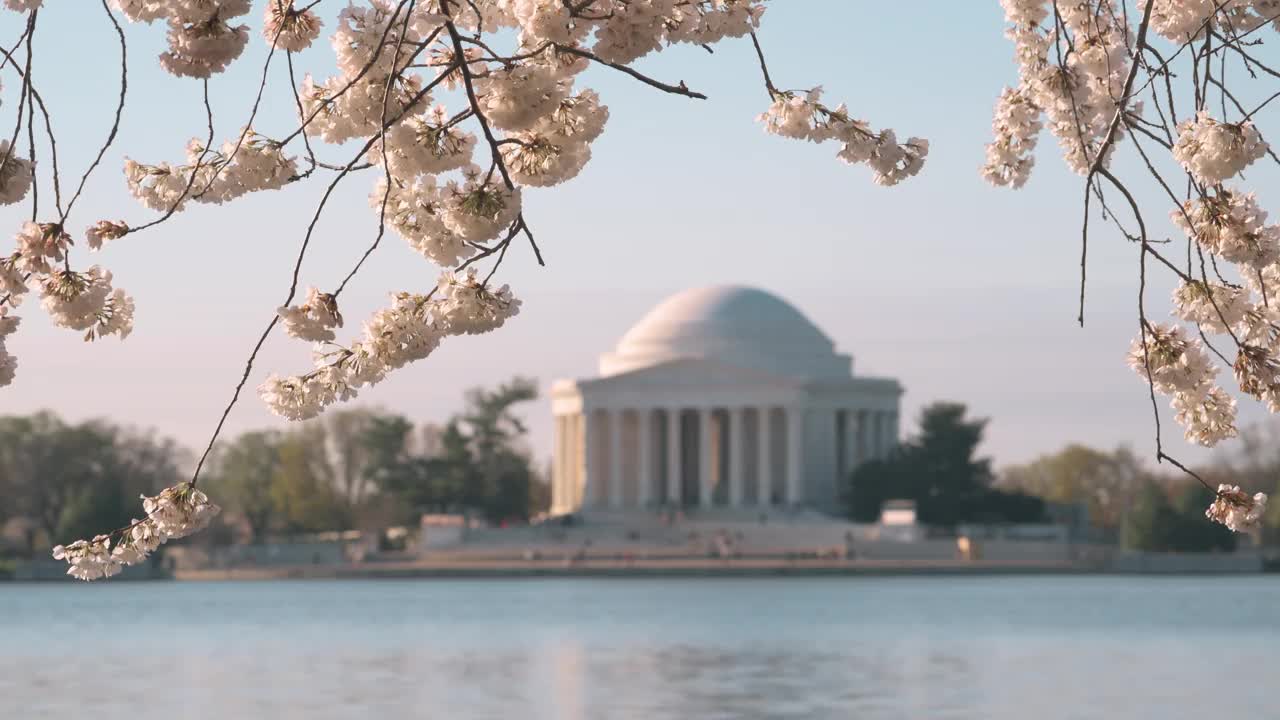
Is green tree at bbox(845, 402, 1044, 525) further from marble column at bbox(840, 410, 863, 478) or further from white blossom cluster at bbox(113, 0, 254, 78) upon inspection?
white blossom cluster at bbox(113, 0, 254, 78)

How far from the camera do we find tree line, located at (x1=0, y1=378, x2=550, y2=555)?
5664 inches

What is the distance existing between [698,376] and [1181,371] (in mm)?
144576

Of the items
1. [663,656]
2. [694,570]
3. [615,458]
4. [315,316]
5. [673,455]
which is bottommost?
[663,656]

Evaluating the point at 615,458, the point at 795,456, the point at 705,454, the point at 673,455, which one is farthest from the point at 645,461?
the point at 795,456

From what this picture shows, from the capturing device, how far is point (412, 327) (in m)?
12.6

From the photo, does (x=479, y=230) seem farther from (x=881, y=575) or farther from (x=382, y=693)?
(x=881, y=575)

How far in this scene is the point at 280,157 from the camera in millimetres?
12703

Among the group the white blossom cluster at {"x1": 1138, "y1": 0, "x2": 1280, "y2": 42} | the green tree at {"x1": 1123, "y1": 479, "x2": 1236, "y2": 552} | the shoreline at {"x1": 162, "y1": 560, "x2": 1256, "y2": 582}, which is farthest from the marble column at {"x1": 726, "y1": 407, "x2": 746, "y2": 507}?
the white blossom cluster at {"x1": 1138, "y1": 0, "x2": 1280, "y2": 42}

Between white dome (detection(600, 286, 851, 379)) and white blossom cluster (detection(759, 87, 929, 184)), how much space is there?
5740 inches

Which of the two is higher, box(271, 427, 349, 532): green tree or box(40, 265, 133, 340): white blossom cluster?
box(271, 427, 349, 532): green tree

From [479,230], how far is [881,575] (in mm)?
117629

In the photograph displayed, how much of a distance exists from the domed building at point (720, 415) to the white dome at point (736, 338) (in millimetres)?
91

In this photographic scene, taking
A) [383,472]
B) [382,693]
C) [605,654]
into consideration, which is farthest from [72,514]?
[382,693]

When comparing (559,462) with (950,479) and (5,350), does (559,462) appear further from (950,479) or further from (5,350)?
(5,350)
